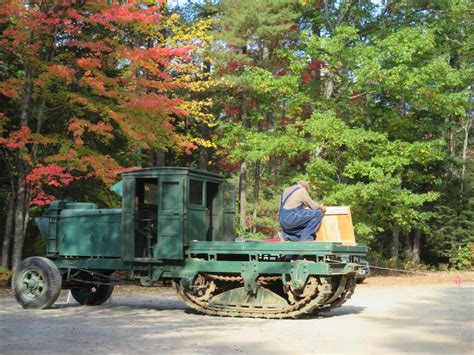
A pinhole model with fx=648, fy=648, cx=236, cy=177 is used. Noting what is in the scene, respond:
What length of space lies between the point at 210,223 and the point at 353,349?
19.3 ft

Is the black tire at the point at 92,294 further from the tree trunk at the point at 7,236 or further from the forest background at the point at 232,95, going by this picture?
the tree trunk at the point at 7,236

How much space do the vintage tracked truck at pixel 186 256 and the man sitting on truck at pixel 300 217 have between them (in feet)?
1.81

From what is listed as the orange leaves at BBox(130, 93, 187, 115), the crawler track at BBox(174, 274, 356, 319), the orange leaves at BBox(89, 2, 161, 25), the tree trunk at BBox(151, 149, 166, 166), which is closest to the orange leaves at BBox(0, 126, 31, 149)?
the orange leaves at BBox(130, 93, 187, 115)

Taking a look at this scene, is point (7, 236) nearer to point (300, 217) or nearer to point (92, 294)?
point (92, 294)

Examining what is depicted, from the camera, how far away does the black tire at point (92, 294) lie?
528 inches

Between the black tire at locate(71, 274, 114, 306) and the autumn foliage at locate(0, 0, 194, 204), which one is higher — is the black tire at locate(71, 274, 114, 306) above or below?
below

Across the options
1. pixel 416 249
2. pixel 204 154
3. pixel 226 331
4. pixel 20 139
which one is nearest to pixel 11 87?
pixel 20 139

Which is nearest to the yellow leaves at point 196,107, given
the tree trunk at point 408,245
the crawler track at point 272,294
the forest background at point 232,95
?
the forest background at point 232,95

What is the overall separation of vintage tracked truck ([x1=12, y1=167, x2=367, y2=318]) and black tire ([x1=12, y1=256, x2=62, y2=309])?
0.02 metres

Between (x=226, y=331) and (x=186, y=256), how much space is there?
2753 millimetres

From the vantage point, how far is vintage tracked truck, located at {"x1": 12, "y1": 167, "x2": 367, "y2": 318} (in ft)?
35.1

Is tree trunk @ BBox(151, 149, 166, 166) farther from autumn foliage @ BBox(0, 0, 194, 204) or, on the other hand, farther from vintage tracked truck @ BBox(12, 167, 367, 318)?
vintage tracked truck @ BBox(12, 167, 367, 318)

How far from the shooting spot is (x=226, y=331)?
8.96 metres

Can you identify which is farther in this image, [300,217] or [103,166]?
[103,166]
